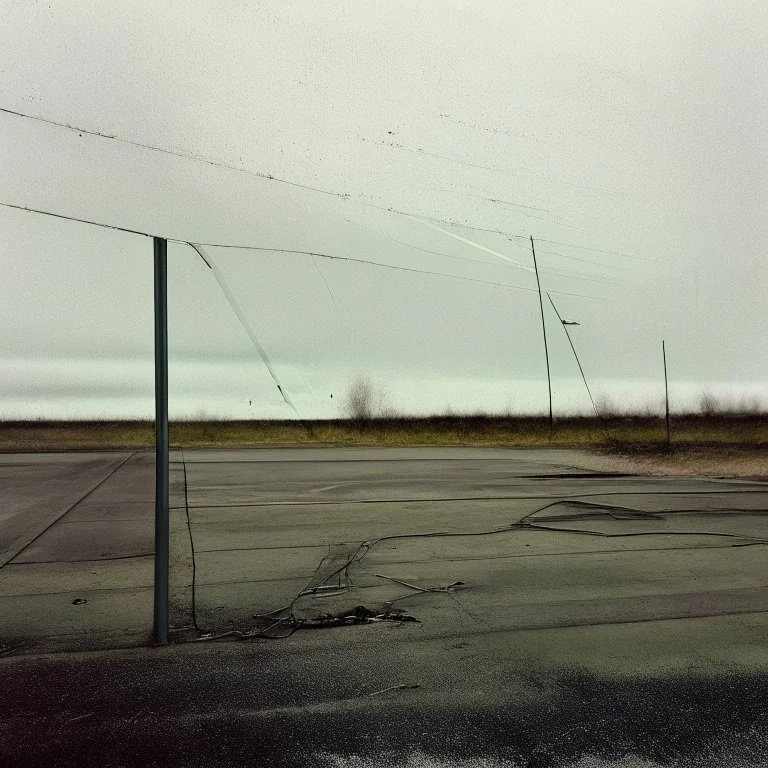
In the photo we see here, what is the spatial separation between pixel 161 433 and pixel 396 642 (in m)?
1.97

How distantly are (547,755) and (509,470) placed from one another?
14.9 meters

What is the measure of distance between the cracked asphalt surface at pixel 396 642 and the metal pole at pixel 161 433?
0.93ft

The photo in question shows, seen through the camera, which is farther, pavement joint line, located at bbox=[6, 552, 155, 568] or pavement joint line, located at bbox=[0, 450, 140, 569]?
pavement joint line, located at bbox=[0, 450, 140, 569]

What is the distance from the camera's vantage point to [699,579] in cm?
609

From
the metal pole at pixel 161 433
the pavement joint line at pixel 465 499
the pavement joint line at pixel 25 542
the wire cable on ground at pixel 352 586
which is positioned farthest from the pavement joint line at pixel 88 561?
the pavement joint line at pixel 465 499

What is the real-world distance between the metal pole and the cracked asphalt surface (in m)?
0.28

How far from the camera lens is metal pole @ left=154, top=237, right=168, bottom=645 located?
423 cm

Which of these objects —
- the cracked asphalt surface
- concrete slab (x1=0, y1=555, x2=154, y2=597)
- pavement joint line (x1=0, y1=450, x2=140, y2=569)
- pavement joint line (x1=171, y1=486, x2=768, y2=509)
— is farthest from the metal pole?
pavement joint line (x1=171, y1=486, x2=768, y2=509)

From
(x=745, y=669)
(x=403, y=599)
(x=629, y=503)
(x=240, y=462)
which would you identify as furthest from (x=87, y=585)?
(x=240, y=462)

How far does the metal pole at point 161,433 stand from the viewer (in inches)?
167

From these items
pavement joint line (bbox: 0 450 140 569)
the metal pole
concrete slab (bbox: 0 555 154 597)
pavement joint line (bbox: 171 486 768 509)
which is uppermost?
the metal pole

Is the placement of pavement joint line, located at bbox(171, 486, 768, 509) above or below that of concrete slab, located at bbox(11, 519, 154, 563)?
below

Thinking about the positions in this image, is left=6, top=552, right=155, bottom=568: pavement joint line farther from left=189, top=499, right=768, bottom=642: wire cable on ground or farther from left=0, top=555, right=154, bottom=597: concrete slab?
left=189, top=499, right=768, bottom=642: wire cable on ground

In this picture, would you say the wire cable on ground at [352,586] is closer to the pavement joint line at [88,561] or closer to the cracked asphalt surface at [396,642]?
the cracked asphalt surface at [396,642]
